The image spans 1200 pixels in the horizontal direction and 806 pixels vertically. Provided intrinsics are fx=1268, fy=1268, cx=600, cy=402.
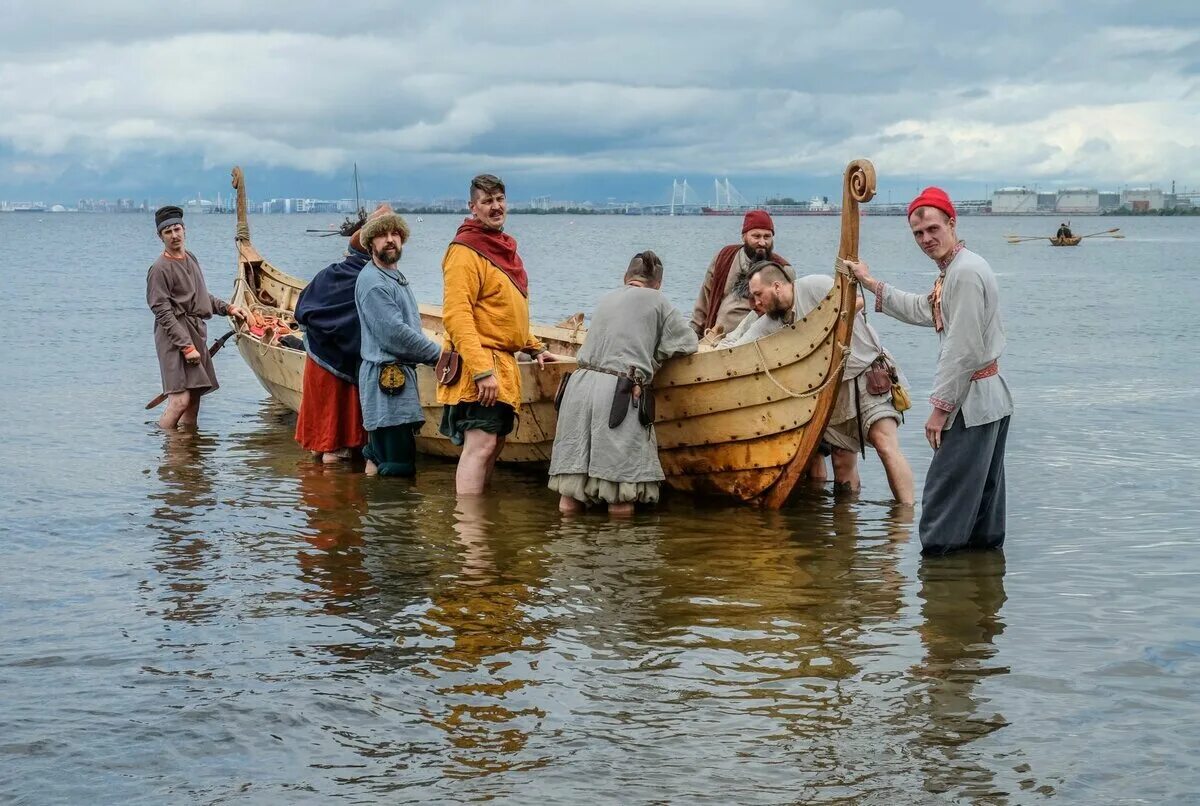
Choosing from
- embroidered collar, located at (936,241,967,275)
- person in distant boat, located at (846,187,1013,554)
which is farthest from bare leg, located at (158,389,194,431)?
embroidered collar, located at (936,241,967,275)

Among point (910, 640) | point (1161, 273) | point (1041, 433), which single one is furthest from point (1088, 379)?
point (1161, 273)

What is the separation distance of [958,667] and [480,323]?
392 centimetres

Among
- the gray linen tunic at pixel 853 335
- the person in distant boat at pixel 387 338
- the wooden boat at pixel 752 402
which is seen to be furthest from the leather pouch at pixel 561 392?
the gray linen tunic at pixel 853 335

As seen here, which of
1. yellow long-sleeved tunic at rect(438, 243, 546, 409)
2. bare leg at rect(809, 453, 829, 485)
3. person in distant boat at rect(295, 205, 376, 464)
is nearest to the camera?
yellow long-sleeved tunic at rect(438, 243, 546, 409)

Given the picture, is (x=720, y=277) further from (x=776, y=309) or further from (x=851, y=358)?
(x=851, y=358)

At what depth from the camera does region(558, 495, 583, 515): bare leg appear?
27.3 ft

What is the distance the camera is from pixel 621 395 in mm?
7641

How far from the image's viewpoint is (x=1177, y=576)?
686cm

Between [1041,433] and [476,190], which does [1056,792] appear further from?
[1041,433]

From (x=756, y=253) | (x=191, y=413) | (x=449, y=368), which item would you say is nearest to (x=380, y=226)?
(x=449, y=368)

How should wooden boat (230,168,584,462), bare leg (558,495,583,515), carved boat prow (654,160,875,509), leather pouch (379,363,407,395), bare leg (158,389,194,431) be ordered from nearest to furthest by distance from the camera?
carved boat prow (654,160,875,509), bare leg (558,495,583,515), leather pouch (379,363,407,395), wooden boat (230,168,584,462), bare leg (158,389,194,431)

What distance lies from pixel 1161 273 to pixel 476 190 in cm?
5266

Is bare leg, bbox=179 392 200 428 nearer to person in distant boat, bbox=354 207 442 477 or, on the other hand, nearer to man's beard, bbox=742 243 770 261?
person in distant boat, bbox=354 207 442 477

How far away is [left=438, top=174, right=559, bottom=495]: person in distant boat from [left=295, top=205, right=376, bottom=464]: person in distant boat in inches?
49.4
